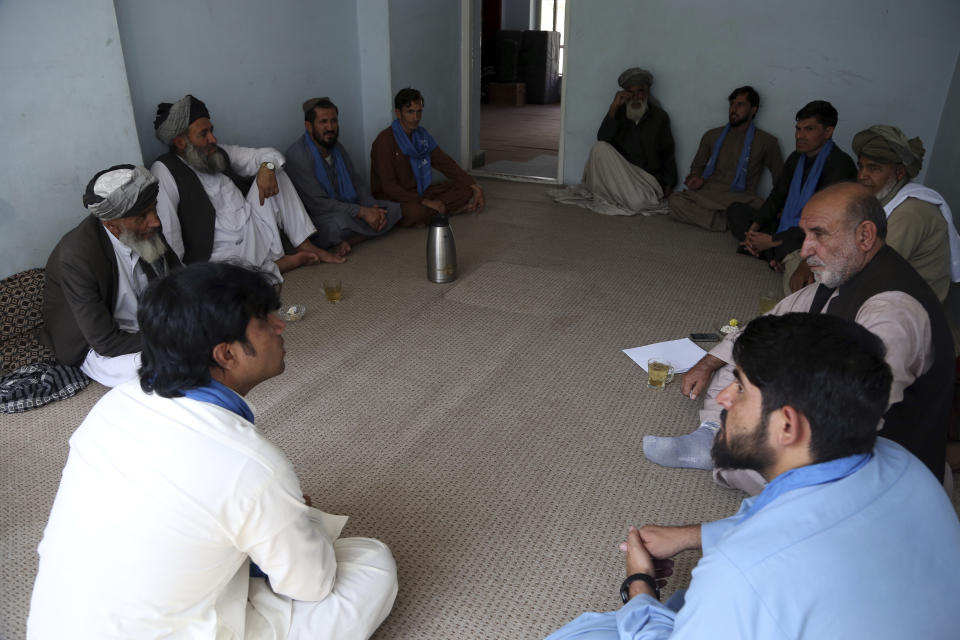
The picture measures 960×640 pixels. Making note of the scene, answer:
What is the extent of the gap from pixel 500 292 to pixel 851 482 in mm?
2856

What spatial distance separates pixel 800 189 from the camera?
429 centimetres

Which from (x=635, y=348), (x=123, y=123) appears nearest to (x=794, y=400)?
(x=635, y=348)

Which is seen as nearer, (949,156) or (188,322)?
(188,322)

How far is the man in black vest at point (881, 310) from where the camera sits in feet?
5.75

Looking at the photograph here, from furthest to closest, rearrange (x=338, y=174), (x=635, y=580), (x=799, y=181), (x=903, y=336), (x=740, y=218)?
(x=740, y=218), (x=338, y=174), (x=799, y=181), (x=903, y=336), (x=635, y=580)

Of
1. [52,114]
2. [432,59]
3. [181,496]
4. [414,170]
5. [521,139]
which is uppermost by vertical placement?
[432,59]

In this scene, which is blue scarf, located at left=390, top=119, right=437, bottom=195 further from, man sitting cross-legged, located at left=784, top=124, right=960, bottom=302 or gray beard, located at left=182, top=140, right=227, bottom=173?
man sitting cross-legged, located at left=784, top=124, right=960, bottom=302

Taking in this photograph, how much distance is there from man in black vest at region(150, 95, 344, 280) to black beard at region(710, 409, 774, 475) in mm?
2943

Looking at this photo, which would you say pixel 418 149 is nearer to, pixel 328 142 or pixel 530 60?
pixel 328 142

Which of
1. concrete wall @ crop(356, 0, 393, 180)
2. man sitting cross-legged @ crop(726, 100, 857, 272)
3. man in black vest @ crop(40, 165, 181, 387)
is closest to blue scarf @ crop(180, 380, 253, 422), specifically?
man in black vest @ crop(40, 165, 181, 387)

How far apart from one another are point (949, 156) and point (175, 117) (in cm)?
454

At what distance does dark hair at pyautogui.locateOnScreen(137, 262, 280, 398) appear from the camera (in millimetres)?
1249

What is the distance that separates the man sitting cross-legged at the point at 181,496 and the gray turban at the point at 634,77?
185 inches

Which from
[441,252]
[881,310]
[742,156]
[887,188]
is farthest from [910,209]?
[742,156]
